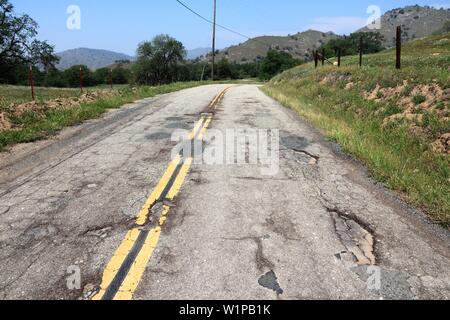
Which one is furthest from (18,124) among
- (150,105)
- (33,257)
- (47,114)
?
(33,257)

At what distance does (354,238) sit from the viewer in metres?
4.49

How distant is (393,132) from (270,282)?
767 centimetres

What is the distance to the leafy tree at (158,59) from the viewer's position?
9231cm

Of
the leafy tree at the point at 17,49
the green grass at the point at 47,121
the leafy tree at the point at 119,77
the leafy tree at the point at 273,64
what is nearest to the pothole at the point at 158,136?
the green grass at the point at 47,121

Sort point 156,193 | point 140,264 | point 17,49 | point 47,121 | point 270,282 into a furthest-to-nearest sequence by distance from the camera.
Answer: point 17,49 < point 47,121 < point 156,193 < point 140,264 < point 270,282

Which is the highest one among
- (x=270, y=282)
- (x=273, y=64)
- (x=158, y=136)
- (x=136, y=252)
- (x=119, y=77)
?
(x=119, y=77)

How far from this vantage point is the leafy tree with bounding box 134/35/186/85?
303ft

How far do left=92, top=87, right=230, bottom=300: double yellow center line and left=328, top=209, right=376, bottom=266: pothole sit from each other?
2.09 meters

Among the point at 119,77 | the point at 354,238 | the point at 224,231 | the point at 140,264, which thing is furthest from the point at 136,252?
the point at 119,77

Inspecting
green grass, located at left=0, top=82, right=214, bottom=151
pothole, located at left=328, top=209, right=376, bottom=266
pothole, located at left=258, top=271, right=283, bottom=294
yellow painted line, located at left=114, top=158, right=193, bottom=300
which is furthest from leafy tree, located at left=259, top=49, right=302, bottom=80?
pothole, located at left=258, top=271, right=283, bottom=294

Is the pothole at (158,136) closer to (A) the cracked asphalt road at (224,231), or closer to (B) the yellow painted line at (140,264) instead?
(A) the cracked asphalt road at (224,231)

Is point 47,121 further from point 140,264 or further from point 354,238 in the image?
point 354,238

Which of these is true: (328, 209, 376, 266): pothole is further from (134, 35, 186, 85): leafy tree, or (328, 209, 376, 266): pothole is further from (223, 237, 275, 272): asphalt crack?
(134, 35, 186, 85): leafy tree
